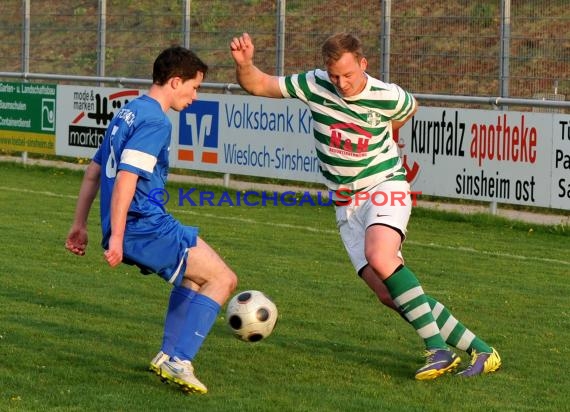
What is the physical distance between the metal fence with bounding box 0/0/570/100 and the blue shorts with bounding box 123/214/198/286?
374 inches

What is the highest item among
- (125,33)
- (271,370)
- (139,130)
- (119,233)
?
(125,33)

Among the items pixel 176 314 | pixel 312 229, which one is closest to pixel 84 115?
pixel 312 229

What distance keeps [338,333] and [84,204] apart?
2.32 meters

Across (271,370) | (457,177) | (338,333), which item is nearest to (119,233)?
(271,370)

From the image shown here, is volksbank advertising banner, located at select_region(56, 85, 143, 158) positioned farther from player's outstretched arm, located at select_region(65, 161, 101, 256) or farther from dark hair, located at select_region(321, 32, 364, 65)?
player's outstretched arm, located at select_region(65, 161, 101, 256)

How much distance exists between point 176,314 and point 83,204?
29.3 inches

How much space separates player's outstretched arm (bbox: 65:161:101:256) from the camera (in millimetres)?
6898

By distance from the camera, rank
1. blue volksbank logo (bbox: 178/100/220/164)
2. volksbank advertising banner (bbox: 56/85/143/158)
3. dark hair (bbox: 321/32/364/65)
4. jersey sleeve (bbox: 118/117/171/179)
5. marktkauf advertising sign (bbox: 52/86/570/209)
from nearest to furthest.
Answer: jersey sleeve (bbox: 118/117/171/179)
dark hair (bbox: 321/32/364/65)
marktkauf advertising sign (bbox: 52/86/570/209)
blue volksbank logo (bbox: 178/100/220/164)
volksbank advertising banner (bbox: 56/85/143/158)

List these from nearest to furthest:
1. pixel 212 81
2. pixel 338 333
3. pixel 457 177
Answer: pixel 338 333 → pixel 457 177 → pixel 212 81

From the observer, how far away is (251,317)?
725cm

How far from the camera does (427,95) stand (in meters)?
16.1

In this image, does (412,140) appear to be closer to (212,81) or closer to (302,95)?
(212,81)

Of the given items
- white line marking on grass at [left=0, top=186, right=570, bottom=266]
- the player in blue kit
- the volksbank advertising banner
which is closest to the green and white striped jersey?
the player in blue kit

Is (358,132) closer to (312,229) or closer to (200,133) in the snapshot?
(312,229)
